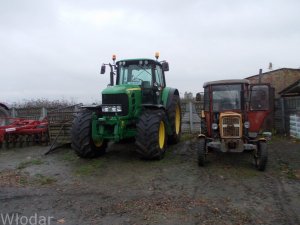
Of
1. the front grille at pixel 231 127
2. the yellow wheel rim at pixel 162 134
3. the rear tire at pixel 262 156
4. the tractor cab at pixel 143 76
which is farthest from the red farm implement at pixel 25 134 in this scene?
the rear tire at pixel 262 156

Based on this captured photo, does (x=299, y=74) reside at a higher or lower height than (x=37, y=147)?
higher

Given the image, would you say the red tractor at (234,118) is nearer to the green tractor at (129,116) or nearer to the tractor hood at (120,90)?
the green tractor at (129,116)

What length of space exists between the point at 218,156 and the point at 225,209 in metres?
3.92

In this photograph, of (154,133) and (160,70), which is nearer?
(154,133)

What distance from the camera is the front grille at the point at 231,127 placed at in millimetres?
7910

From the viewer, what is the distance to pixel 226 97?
8422 mm

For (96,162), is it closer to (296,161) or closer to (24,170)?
(24,170)

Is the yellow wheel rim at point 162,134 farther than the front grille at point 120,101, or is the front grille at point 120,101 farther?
the yellow wheel rim at point 162,134

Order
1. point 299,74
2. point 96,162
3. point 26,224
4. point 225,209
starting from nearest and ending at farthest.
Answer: point 26,224, point 225,209, point 96,162, point 299,74

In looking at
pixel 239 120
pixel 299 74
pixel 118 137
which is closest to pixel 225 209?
pixel 239 120

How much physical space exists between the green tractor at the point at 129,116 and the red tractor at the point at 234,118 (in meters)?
1.13

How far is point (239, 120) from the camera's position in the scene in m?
7.92

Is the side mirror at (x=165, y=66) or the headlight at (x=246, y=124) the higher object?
the side mirror at (x=165, y=66)

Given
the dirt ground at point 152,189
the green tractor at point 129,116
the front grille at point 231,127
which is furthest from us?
the green tractor at point 129,116
